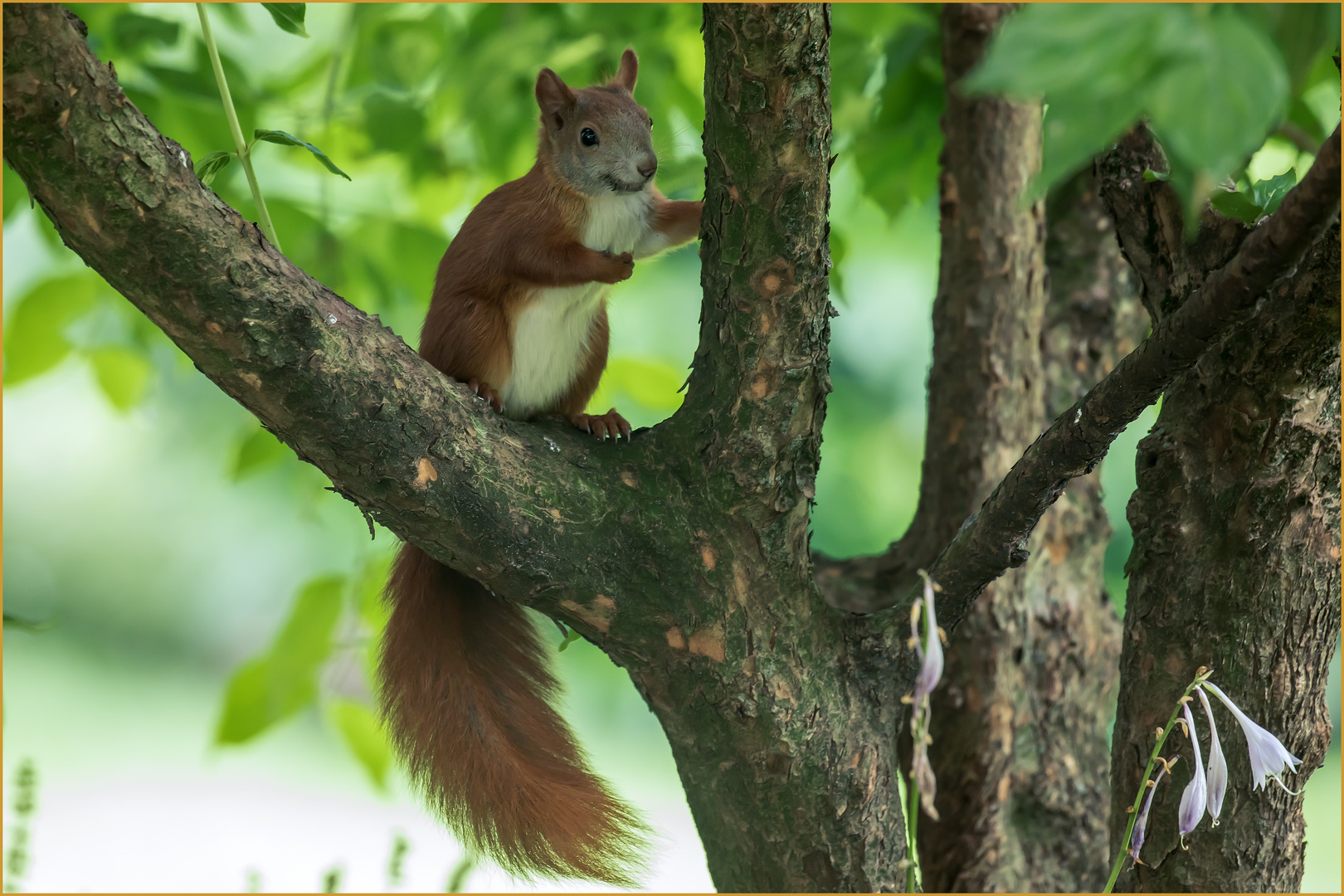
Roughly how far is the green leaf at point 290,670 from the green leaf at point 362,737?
9 centimetres

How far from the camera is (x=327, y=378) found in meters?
0.71

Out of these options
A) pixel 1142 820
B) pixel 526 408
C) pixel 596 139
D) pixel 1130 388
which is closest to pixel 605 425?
pixel 526 408

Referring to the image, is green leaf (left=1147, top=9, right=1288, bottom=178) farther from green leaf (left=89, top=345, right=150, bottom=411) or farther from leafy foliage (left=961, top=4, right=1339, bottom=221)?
green leaf (left=89, top=345, right=150, bottom=411)

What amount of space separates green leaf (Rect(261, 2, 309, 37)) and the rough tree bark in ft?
2.22

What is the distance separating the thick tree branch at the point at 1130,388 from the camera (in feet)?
1.79

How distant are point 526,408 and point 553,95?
360 millimetres

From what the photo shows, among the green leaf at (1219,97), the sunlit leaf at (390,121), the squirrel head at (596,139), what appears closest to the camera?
the green leaf at (1219,97)

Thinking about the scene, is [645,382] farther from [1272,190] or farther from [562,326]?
[1272,190]

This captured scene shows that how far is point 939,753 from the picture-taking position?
3.92 feet

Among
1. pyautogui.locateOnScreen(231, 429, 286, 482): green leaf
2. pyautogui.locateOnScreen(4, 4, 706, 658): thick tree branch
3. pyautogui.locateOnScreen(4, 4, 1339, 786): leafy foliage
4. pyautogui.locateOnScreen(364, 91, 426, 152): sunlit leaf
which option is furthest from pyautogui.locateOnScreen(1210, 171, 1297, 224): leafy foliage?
pyautogui.locateOnScreen(231, 429, 286, 482): green leaf

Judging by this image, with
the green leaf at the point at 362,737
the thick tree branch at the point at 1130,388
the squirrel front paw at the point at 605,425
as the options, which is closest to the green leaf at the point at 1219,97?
the thick tree branch at the point at 1130,388

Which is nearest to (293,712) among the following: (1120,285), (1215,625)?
(1215,625)

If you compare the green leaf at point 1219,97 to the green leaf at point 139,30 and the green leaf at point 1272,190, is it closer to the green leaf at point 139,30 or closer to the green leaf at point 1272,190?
the green leaf at point 1272,190

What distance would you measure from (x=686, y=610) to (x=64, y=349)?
920mm
